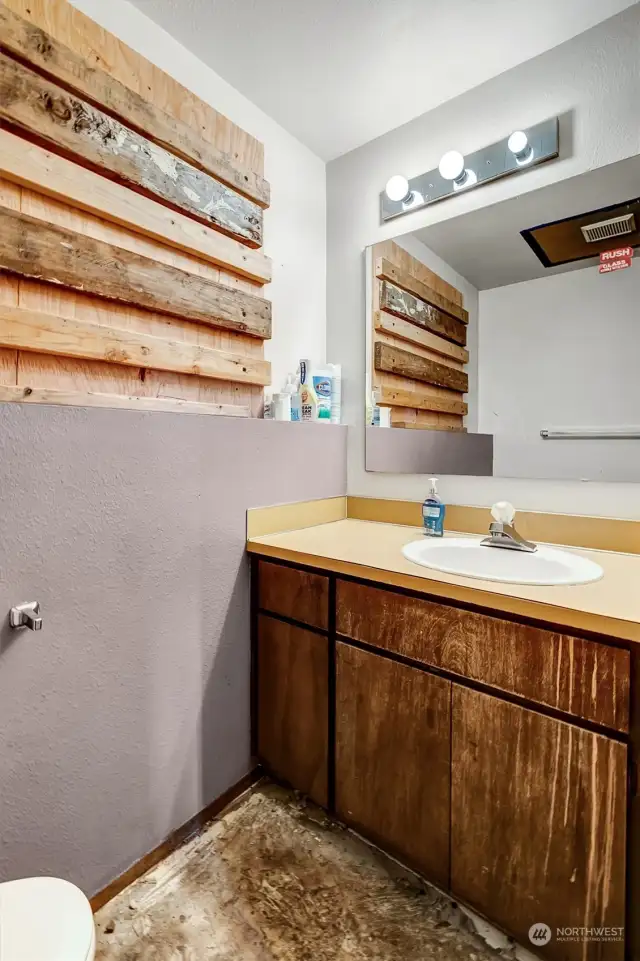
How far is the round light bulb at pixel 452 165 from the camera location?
1.60 metres

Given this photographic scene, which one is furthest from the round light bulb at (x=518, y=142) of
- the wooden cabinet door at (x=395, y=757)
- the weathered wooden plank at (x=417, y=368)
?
the wooden cabinet door at (x=395, y=757)

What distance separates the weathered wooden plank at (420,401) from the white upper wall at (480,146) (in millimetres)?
114

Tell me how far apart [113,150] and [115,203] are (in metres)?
0.13

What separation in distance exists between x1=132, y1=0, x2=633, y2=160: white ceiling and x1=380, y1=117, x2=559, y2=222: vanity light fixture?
0.22 metres

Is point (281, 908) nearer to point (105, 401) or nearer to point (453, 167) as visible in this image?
point (105, 401)

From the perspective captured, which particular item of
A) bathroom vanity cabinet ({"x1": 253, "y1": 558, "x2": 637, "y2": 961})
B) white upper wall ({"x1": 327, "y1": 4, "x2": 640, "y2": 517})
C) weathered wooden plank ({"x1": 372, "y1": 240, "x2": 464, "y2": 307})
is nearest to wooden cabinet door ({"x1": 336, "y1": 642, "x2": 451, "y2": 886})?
bathroom vanity cabinet ({"x1": 253, "y1": 558, "x2": 637, "y2": 961})

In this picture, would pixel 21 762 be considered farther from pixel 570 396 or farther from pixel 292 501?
pixel 570 396

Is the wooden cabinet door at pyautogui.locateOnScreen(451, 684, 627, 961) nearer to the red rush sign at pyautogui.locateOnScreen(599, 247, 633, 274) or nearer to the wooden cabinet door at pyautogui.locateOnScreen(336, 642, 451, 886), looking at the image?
the wooden cabinet door at pyautogui.locateOnScreen(336, 642, 451, 886)

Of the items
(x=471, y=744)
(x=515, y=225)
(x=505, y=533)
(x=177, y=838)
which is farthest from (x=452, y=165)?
(x=177, y=838)

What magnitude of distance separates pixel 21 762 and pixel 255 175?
5.90 feet

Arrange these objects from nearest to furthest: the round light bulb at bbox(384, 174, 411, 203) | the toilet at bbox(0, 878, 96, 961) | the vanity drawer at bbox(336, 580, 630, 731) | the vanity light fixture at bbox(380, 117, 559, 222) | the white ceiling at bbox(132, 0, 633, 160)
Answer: the toilet at bbox(0, 878, 96, 961) → the vanity drawer at bbox(336, 580, 630, 731) → the white ceiling at bbox(132, 0, 633, 160) → the vanity light fixture at bbox(380, 117, 559, 222) → the round light bulb at bbox(384, 174, 411, 203)

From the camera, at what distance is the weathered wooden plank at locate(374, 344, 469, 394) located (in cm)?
167

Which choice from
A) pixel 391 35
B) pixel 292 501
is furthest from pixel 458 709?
pixel 391 35

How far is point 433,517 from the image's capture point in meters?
1.61
